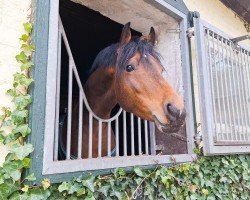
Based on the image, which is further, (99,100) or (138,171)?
(99,100)

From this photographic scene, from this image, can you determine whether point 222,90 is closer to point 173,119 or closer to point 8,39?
point 173,119

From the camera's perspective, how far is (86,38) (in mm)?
Answer: 3674

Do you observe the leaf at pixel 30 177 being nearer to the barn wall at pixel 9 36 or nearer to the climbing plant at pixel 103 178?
the climbing plant at pixel 103 178

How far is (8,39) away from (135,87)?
0.75 meters

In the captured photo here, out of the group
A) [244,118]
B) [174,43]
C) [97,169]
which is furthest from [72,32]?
[97,169]

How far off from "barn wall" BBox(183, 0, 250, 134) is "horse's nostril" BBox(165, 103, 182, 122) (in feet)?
3.07

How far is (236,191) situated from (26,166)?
6.05ft

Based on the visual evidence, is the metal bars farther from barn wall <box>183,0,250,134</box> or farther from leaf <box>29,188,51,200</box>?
barn wall <box>183,0,250,134</box>

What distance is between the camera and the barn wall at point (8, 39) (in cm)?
114

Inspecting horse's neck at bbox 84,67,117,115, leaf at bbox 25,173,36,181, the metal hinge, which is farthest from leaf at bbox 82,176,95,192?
the metal hinge

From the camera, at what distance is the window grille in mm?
2035

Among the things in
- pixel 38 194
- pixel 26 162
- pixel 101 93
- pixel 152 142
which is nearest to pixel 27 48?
pixel 26 162

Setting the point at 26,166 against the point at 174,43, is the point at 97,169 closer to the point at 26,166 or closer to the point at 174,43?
the point at 26,166

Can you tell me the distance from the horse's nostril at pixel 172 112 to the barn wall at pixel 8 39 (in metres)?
0.77
